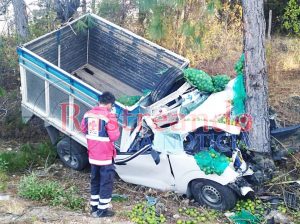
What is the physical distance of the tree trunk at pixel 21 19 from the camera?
9.38m

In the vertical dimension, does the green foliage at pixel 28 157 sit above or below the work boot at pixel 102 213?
below

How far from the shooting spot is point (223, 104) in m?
6.31

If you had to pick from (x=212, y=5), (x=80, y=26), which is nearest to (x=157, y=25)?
(x=212, y=5)

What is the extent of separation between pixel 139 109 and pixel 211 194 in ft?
5.06

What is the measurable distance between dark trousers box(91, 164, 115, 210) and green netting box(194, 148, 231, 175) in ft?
3.66

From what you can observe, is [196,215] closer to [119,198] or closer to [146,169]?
[146,169]

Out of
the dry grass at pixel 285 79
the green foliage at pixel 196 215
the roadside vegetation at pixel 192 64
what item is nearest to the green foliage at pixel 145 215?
the roadside vegetation at pixel 192 64

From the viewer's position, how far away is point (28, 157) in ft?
23.5

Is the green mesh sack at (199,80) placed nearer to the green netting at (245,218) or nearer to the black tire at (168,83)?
the black tire at (168,83)

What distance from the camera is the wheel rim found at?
5753 mm

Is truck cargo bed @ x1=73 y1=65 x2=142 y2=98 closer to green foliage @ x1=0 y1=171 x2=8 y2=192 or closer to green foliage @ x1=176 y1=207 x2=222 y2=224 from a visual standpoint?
green foliage @ x1=0 y1=171 x2=8 y2=192

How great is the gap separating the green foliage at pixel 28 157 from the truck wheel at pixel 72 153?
255 mm

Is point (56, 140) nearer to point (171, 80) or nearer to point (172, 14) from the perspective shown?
point (171, 80)

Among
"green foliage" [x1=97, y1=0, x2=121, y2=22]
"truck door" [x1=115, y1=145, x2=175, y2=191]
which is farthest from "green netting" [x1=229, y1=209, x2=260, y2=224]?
"green foliage" [x1=97, y1=0, x2=121, y2=22]
